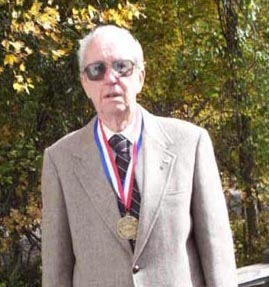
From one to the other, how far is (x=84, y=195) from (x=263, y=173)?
5.48 meters

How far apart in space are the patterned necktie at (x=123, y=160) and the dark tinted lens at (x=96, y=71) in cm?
18

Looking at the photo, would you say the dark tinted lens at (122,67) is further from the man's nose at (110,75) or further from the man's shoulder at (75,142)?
the man's shoulder at (75,142)

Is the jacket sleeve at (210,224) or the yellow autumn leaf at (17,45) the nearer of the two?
the jacket sleeve at (210,224)

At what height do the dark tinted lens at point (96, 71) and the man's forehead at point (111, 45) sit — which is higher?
the man's forehead at point (111, 45)

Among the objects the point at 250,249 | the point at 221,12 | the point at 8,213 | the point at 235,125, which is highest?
the point at 221,12

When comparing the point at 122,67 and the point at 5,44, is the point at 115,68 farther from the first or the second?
the point at 5,44

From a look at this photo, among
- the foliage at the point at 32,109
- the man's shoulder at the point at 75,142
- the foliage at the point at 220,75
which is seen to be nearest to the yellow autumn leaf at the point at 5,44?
the foliage at the point at 32,109

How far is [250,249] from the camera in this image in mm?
8172

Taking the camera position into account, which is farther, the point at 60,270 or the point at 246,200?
the point at 246,200

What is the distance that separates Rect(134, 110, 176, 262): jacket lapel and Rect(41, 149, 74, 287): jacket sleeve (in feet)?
0.80

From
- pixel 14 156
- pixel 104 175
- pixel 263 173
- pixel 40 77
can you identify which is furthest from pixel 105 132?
pixel 263 173

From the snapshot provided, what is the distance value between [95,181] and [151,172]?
170mm

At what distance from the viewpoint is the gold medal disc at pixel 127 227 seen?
2.57 m

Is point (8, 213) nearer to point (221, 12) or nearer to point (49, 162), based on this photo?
point (221, 12)
